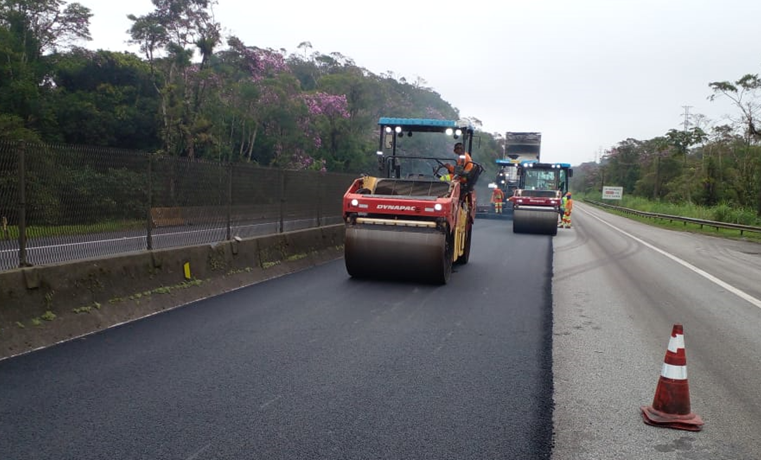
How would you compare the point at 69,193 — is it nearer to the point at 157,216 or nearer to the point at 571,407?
the point at 157,216

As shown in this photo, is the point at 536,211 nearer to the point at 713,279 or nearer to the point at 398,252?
the point at 713,279

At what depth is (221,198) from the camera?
30.4ft

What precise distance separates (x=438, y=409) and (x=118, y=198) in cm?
469

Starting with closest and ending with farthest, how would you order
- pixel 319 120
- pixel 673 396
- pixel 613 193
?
pixel 673 396
pixel 319 120
pixel 613 193

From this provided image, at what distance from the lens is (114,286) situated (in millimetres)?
6715

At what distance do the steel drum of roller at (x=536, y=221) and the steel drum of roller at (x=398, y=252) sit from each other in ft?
41.6

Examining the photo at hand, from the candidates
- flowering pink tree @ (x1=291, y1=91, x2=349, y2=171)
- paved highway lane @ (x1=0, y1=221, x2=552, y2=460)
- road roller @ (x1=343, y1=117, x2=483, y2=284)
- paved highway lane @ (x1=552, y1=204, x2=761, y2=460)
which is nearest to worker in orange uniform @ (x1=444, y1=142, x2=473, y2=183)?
road roller @ (x1=343, y1=117, x2=483, y2=284)

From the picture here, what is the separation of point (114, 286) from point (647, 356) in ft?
19.1

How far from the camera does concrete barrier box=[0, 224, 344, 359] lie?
550 centimetres

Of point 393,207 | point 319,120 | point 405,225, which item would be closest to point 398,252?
point 405,225

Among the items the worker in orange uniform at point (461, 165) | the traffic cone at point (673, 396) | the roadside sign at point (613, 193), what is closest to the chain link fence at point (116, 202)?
the worker in orange uniform at point (461, 165)

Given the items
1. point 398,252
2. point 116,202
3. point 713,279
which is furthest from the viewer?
point 713,279

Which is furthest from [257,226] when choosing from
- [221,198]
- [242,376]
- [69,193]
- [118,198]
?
[242,376]

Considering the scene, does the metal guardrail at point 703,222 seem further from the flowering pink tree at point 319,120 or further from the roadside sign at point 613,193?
the flowering pink tree at point 319,120
